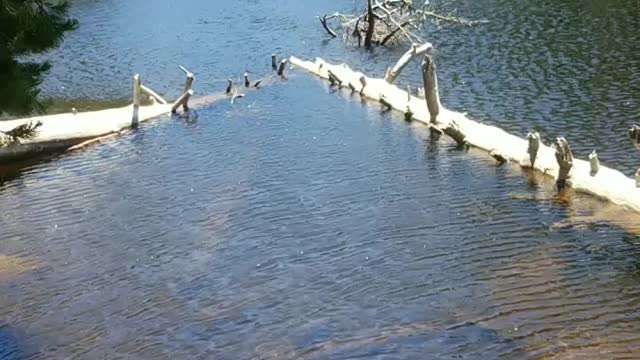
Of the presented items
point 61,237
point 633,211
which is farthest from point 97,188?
point 633,211

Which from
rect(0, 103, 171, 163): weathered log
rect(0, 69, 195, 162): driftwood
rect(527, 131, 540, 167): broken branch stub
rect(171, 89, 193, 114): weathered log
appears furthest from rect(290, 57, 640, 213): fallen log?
rect(0, 103, 171, 163): weathered log

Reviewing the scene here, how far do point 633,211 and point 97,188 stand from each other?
42.7 feet

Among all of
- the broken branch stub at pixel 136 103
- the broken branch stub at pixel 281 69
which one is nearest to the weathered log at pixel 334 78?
the broken branch stub at pixel 281 69

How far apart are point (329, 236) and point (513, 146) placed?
22.0ft

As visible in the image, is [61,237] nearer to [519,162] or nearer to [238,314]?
[238,314]

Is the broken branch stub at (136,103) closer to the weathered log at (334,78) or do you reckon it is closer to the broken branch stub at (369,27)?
the weathered log at (334,78)

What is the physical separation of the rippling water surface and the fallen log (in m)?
0.43

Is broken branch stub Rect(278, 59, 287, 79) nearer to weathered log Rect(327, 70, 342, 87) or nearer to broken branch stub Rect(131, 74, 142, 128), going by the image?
weathered log Rect(327, 70, 342, 87)

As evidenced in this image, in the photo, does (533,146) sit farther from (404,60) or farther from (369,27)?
(369,27)

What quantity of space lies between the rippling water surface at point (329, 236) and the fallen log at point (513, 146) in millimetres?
433

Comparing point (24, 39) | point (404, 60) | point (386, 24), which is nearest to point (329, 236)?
point (24, 39)

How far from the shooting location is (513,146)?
22250 millimetres

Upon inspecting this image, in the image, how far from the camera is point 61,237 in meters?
19.0

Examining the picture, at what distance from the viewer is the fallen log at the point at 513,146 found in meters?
18.4
